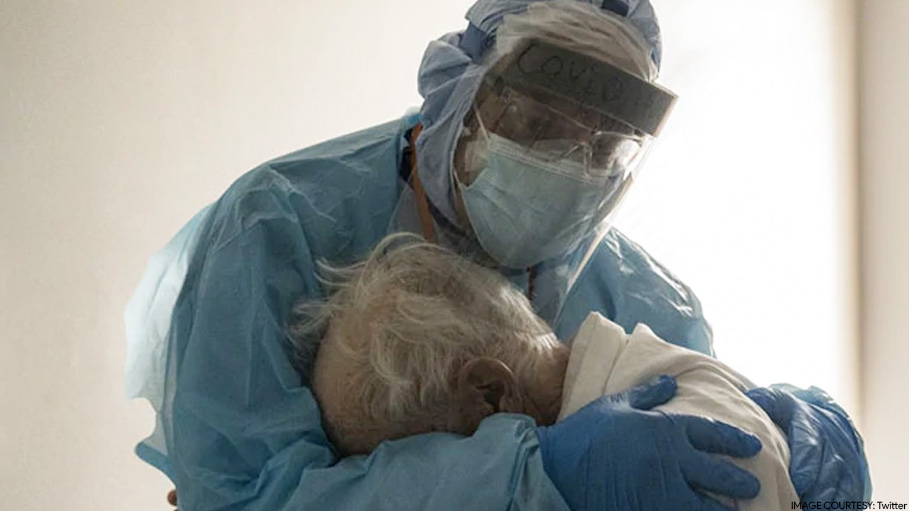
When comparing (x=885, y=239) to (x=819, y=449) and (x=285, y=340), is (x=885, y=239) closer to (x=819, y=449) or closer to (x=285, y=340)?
(x=819, y=449)

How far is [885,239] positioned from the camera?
2.86 metres

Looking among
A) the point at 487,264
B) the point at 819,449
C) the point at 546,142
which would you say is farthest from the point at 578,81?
the point at 819,449

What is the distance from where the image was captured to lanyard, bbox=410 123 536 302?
1219 millimetres

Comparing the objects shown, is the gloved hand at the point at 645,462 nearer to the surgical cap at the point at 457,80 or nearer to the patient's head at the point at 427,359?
the patient's head at the point at 427,359

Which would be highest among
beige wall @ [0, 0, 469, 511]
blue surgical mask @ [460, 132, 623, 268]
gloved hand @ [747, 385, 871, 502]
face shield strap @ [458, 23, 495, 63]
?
face shield strap @ [458, 23, 495, 63]

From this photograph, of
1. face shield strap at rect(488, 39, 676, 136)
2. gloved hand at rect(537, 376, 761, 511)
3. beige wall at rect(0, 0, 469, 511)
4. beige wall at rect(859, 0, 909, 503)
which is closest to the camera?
gloved hand at rect(537, 376, 761, 511)

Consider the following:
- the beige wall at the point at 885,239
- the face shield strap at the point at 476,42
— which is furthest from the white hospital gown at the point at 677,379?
the beige wall at the point at 885,239

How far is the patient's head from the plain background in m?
0.55

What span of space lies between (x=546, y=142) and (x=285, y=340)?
1.17 feet

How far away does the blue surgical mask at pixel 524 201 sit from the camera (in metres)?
1.18

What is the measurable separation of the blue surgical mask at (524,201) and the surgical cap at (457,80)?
3 centimetres

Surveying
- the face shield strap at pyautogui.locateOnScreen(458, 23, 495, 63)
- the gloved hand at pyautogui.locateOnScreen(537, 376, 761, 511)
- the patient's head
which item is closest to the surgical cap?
the face shield strap at pyautogui.locateOnScreen(458, 23, 495, 63)

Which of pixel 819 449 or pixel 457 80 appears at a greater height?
pixel 457 80

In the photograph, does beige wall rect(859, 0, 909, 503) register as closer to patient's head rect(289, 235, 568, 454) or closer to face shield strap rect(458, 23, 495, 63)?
face shield strap rect(458, 23, 495, 63)
